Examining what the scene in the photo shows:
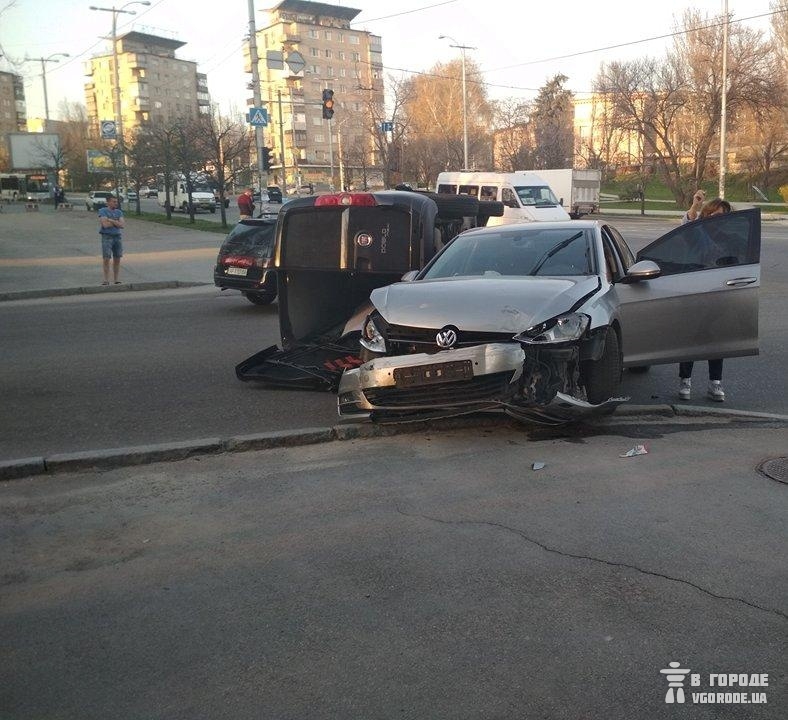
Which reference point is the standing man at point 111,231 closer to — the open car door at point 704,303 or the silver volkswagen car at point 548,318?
the silver volkswagen car at point 548,318

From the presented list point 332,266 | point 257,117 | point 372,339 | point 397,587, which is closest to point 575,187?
point 257,117

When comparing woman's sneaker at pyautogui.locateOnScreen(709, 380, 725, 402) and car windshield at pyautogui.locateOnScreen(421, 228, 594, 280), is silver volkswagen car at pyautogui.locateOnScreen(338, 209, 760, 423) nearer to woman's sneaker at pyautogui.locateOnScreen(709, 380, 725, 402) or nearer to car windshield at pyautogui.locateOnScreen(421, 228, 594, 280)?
car windshield at pyautogui.locateOnScreen(421, 228, 594, 280)

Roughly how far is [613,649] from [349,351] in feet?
19.1

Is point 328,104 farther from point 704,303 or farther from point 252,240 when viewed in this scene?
point 704,303

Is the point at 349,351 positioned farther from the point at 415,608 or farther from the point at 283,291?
the point at 415,608

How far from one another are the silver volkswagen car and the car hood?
0.4 inches

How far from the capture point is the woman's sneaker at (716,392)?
7.90 metres

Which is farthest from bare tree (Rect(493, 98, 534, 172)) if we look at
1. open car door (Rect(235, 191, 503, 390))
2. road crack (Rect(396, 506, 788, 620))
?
road crack (Rect(396, 506, 788, 620))

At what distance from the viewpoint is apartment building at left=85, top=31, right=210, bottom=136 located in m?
137

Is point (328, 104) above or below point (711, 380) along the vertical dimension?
above

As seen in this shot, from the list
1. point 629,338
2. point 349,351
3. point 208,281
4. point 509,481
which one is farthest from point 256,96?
point 509,481

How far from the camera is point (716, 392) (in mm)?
7902

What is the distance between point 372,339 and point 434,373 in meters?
0.77

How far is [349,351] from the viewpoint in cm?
899
